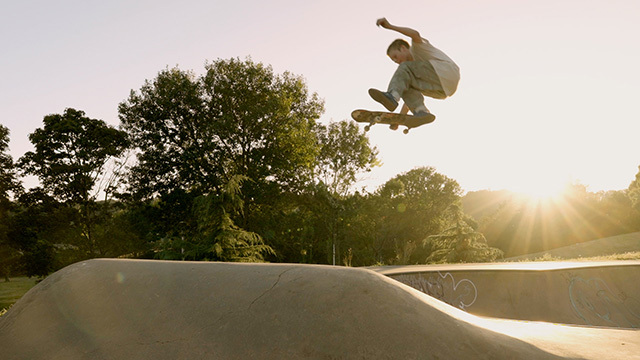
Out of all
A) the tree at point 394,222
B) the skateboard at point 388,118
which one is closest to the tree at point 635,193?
the tree at point 394,222

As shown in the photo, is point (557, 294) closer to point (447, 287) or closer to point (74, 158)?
point (447, 287)

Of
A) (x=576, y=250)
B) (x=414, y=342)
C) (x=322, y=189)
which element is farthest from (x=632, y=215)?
(x=414, y=342)

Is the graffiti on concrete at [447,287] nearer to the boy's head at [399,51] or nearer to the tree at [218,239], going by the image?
the tree at [218,239]

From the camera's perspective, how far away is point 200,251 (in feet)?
24.1

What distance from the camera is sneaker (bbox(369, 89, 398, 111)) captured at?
16.6 ft

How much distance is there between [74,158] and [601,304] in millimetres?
23761

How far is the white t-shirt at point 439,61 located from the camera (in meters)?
4.96

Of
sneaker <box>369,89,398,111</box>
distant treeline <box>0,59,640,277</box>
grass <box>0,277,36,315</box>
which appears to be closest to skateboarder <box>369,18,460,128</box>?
sneaker <box>369,89,398,111</box>

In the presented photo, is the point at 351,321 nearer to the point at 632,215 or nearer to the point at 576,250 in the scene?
the point at 576,250

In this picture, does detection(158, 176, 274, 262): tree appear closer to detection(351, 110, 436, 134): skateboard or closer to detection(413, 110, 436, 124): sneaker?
detection(351, 110, 436, 134): skateboard

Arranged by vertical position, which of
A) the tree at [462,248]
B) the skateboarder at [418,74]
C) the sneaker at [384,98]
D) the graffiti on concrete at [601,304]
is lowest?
the graffiti on concrete at [601,304]

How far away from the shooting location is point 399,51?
5191 millimetres

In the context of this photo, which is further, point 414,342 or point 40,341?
point 40,341

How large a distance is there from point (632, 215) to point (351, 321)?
4130 centimetres
